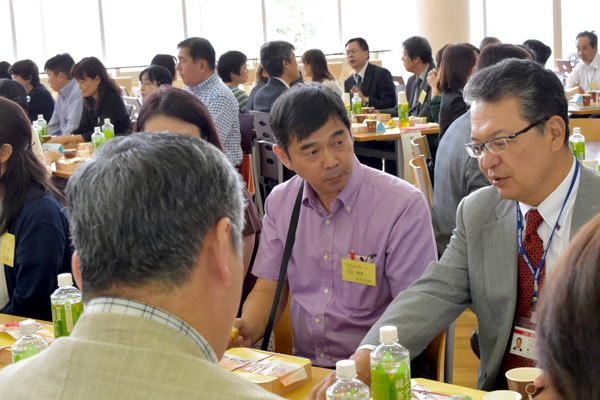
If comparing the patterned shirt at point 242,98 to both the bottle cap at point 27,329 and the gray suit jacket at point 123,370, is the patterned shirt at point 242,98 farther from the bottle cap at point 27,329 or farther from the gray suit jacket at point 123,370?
the gray suit jacket at point 123,370

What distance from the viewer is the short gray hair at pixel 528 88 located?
166cm

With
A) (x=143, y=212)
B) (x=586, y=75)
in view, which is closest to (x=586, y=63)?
(x=586, y=75)

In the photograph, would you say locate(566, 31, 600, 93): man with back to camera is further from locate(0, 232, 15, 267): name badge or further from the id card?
locate(0, 232, 15, 267): name badge

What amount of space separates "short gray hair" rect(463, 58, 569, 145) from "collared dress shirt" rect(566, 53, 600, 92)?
7044mm

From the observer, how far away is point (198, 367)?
81 cm

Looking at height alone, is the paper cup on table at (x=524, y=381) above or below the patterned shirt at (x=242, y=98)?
below

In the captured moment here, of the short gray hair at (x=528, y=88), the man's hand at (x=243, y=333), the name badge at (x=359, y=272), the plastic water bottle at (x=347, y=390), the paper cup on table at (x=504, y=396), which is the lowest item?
the man's hand at (x=243, y=333)

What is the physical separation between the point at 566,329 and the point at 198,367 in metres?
0.44

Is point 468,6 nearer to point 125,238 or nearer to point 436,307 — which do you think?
point 436,307

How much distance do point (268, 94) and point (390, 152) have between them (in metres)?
1.23

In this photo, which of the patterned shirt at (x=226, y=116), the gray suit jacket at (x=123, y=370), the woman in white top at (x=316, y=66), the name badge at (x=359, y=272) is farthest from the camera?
the woman in white top at (x=316, y=66)

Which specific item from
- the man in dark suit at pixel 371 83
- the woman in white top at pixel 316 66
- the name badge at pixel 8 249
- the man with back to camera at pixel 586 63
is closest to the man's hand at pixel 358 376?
the name badge at pixel 8 249

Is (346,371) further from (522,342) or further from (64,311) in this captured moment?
(64,311)

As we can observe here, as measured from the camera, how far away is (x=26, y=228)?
2.21 metres
